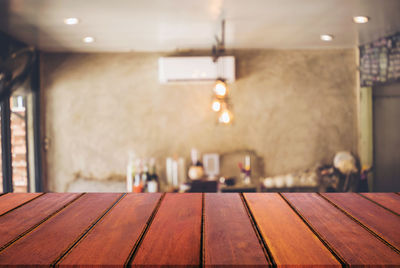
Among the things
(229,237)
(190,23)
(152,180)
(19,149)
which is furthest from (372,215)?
(19,149)

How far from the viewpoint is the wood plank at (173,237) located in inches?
29.4

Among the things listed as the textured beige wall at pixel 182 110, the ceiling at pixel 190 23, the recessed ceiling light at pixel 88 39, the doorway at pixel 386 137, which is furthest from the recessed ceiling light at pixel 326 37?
the recessed ceiling light at pixel 88 39

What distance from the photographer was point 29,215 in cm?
107

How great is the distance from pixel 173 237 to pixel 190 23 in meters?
2.58

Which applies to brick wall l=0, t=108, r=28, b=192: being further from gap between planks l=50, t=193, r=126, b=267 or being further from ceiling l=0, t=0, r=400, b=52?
gap between planks l=50, t=193, r=126, b=267

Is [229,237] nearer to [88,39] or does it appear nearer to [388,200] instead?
[388,200]

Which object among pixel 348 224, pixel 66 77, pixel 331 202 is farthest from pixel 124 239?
pixel 66 77

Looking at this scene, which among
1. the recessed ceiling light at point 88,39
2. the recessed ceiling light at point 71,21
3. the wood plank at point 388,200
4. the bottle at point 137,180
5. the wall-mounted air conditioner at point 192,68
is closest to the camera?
the wood plank at point 388,200

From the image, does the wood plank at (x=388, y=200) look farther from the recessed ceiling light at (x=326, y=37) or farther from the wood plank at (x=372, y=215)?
the recessed ceiling light at (x=326, y=37)

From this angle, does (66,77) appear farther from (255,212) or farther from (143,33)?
(255,212)

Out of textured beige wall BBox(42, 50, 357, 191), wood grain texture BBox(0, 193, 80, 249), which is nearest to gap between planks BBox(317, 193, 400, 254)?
wood grain texture BBox(0, 193, 80, 249)

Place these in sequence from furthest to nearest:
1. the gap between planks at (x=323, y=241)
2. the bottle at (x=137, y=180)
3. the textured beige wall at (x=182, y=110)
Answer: the textured beige wall at (x=182, y=110), the bottle at (x=137, y=180), the gap between planks at (x=323, y=241)

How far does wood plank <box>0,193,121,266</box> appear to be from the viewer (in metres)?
0.76

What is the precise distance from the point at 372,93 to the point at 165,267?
433 cm
